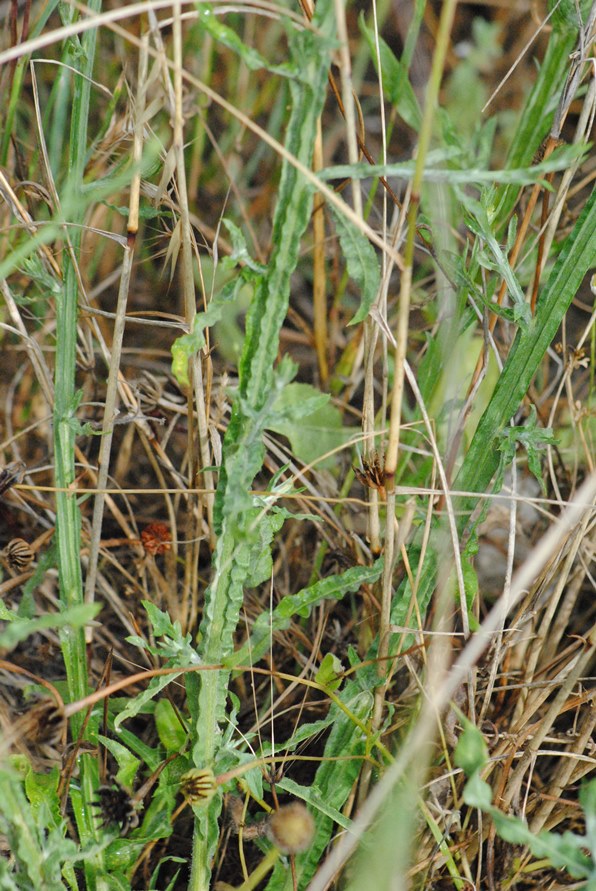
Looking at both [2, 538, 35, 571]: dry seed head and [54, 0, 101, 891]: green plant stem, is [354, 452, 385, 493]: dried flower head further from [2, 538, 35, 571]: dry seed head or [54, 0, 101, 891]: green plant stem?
[2, 538, 35, 571]: dry seed head

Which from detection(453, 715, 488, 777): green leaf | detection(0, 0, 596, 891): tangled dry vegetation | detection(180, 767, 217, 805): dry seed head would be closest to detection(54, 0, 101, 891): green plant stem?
detection(0, 0, 596, 891): tangled dry vegetation

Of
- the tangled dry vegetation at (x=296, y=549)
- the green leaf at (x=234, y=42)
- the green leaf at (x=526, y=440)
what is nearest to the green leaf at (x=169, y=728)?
the tangled dry vegetation at (x=296, y=549)

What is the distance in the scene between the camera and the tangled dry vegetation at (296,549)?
0.77 m

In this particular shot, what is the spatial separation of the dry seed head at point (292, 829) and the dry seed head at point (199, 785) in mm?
78

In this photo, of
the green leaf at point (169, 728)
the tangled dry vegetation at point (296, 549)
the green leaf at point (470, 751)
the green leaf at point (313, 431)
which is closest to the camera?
the green leaf at point (470, 751)

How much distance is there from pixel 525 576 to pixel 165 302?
A: 1.16 m

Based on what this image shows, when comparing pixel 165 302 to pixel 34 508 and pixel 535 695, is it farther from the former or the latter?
pixel 535 695

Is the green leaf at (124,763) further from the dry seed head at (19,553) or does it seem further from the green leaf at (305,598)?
the dry seed head at (19,553)

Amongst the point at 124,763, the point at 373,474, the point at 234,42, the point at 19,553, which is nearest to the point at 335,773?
the point at 124,763

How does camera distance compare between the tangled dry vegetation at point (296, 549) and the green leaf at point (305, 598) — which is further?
the green leaf at point (305, 598)

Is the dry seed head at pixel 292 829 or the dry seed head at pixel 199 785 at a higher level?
the dry seed head at pixel 292 829

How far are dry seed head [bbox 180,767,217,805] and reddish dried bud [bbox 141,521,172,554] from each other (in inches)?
14.0

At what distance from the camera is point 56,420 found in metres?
0.97

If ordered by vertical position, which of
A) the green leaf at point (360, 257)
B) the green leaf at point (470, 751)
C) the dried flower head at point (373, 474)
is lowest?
the green leaf at point (470, 751)
